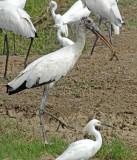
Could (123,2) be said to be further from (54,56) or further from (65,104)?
(54,56)

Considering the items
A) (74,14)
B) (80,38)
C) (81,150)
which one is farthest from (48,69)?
(74,14)

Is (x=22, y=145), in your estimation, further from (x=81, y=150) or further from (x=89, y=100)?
(x=89, y=100)

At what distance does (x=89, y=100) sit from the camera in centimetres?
818

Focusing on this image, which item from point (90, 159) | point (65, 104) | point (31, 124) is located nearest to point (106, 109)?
point (65, 104)

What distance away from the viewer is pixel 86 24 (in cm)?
702

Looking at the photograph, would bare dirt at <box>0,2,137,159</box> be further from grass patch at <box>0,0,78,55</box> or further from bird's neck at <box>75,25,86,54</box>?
grass patch at <box>0,0,78,55</box>

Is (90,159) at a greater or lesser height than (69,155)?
lesser

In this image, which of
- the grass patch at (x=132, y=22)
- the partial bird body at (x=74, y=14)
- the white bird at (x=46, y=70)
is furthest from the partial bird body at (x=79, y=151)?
the grass patch at (x=132, y=22)

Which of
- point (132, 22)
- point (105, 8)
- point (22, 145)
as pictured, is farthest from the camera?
point (132, 22)

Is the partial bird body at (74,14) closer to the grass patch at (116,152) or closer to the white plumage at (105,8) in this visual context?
the white plumage at (105,8)

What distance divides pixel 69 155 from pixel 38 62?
69.3 inches

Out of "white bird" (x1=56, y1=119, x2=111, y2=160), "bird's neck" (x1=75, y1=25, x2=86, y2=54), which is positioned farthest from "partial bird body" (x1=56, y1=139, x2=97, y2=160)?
"bird's neck" (x1=75, y1=25, x2=86, y2=54)

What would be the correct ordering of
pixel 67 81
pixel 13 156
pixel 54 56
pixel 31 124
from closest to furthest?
pixel 13 156, pixel 54 56, pixel 31 124, pixel 67 81

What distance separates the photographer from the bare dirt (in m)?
→ 7.40
